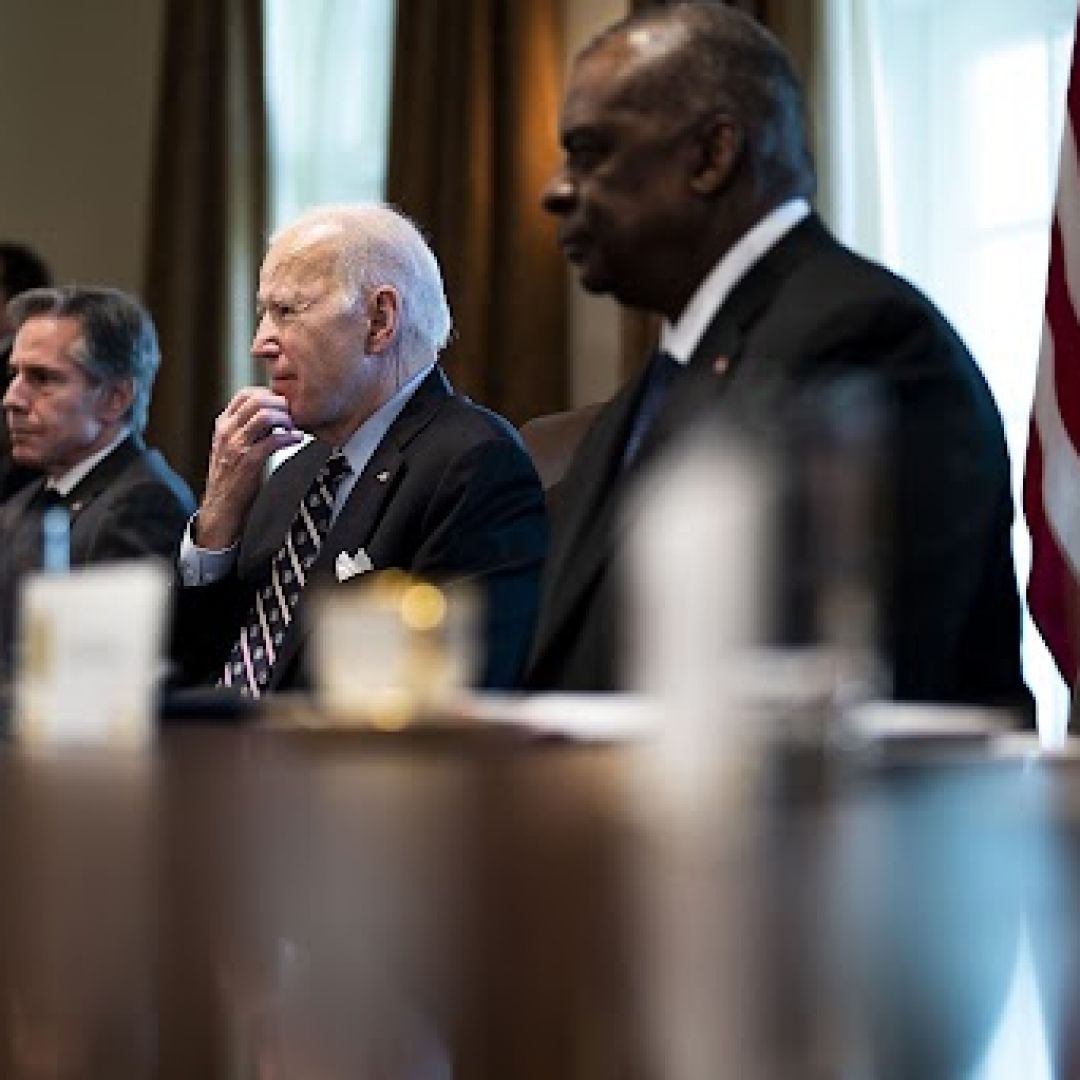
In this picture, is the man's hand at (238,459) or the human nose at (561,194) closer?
the human nose at (561,194)

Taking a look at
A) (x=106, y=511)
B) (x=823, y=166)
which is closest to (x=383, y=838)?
(x=106, y=511)

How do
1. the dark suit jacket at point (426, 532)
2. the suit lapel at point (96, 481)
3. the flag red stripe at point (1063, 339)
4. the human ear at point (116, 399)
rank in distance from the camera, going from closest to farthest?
the dark suit jacket at point (426, 532)
the flag red stripe at point (1063, 339)
the suit lapel at point (96, 481)
the human ear at point (116, 399)

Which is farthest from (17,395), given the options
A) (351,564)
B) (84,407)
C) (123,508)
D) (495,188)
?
(495,188)

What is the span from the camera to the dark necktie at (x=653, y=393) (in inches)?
90.2

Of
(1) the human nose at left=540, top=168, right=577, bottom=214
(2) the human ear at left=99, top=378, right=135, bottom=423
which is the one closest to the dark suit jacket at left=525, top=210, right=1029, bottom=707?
(1) the human nose at left=540, top=168, right=577, bottom=214

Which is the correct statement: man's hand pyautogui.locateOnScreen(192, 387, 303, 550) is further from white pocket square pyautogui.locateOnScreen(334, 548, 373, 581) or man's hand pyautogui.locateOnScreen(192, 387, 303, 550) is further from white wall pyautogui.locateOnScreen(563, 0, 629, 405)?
white wall pyautogui.locateOnScreen(563, 0, 629, 405)

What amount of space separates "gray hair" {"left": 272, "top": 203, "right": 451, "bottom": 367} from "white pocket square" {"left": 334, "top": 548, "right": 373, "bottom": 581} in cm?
39

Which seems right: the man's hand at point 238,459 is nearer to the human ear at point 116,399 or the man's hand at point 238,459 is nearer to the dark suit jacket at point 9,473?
the human ear at point 116,399

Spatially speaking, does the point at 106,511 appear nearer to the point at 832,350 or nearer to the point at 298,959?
the point at 832,350

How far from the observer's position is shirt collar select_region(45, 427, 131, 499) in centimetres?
384

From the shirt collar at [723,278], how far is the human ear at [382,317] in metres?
0.89

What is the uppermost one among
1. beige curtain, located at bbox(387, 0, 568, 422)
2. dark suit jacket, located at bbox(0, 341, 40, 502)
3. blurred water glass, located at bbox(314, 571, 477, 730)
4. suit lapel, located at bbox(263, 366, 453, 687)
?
beige curtain, located at bbox(387, 0, 568, 422)

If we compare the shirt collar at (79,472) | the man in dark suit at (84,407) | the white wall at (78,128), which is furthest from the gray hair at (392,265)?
the white wall at (78,128)

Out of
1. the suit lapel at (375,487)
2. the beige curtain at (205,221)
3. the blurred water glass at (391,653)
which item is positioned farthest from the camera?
the beige curtain at (205,221)
